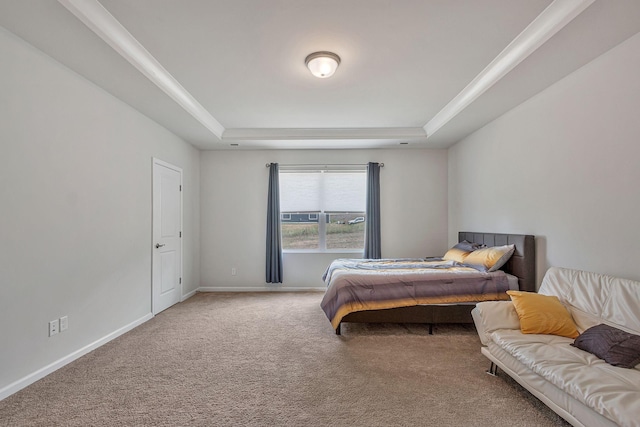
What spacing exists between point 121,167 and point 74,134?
0.67 meters

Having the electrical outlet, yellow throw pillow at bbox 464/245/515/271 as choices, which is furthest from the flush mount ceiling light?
the electrical outlet

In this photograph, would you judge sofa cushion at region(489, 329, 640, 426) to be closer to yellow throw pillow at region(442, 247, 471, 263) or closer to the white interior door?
yellow throw pillow at region(442, 247, 471, 263)

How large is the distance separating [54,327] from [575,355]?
388 centimetres

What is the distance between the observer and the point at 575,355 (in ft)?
6.45

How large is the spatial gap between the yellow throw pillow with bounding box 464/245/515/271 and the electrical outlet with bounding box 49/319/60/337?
14.0ft

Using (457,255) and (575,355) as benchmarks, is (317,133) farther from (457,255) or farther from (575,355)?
(575,355)

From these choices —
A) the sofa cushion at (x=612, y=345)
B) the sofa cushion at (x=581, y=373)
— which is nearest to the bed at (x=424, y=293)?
the sofa cushion at (x=581, y=373)

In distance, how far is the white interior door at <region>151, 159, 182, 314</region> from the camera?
13.9ft

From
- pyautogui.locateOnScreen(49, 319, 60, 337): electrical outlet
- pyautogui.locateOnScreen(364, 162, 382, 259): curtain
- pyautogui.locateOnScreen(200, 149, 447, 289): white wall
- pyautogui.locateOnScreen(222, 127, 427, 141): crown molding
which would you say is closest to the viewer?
pyautogui.locateOnScreen(49, 319, 60, 337): electrical outlet

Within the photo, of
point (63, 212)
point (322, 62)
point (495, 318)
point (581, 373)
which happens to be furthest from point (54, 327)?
point (581, 373)

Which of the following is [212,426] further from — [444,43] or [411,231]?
[411,231]

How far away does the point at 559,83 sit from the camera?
9.75ft

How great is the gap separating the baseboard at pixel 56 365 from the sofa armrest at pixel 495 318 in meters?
3.54

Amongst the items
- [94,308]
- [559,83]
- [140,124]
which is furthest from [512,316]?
[140,124]
